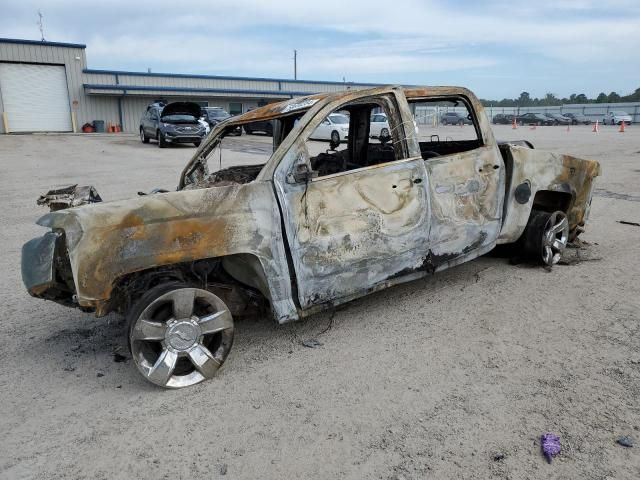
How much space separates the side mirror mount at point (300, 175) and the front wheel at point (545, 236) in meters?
2.75

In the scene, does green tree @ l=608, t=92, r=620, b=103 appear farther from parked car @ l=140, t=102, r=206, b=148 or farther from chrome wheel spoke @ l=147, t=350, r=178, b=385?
chrome wheel spoke @ l=147, t=350, r=178, b=385

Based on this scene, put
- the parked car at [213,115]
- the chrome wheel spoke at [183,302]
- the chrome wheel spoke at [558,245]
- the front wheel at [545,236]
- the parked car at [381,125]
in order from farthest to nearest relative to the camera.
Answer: the parked car at [213,115] < the chrome wheel spoke at [558,245] < the front wheel at [545,236] < the parked car at [381,125] < the chrome wheel spoke at [183,302]

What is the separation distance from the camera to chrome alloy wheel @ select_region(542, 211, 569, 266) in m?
5.14

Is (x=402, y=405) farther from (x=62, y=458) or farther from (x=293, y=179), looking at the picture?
(x=62, y=458)

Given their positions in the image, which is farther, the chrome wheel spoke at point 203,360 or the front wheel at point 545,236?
the front wheel at point 545,236

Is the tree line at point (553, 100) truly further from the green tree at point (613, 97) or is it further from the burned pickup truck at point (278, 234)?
the burned pickup truck at point (278, 234)

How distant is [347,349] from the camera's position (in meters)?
3.71

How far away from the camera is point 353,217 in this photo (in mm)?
3695

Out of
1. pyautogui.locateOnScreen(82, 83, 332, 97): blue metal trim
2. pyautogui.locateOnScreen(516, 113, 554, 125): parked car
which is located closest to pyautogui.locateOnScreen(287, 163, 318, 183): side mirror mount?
pyautogui.locateOnScreen(82, 83, 332, 97): blue metal trim

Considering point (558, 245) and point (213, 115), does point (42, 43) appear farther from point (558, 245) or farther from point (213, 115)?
point (558, 245)

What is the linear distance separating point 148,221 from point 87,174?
11610mm

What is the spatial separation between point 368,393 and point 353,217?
124 cm

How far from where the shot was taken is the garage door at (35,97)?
31438 mm

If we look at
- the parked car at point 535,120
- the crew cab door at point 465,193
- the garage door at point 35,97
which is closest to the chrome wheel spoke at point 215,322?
the crew cab door at point 465,193
